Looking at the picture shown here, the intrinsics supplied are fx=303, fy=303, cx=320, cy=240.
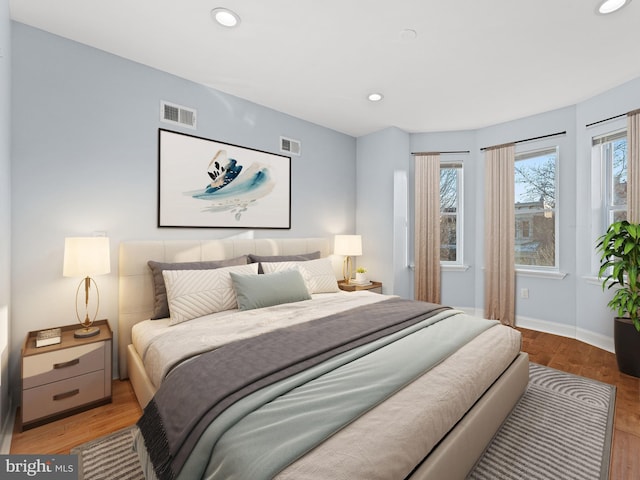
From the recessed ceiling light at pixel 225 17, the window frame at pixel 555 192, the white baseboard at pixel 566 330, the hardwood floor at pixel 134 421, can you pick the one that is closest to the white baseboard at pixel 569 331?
the white baseboard at pixel 566 330

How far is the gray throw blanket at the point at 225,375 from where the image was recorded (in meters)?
1.13

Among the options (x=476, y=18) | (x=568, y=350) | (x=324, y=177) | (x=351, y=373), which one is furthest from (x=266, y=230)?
(x=568, y=350)

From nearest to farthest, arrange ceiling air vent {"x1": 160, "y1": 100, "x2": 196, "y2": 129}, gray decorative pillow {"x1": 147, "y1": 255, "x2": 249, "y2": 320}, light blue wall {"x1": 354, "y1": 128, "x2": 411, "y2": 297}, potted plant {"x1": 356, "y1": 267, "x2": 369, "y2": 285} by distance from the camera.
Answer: gray decorative pillow {"x1": 147, "y1": 255, "x2": 249, "y2": 320}, ceiling air vent {"x1": 160, "y1": 100, "x2": 196, "y2": 129}, potted plant {"x1": 356, "y1": 267, "x2": 369, "y2": 285}, light blue wall {"x1": 354, "y1": 128, "x2": 411, "y2": 297}

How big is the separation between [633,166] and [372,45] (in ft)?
8.89

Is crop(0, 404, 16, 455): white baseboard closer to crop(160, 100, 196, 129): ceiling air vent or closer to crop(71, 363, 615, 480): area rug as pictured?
crop(71, 363, 615, 480): area rug

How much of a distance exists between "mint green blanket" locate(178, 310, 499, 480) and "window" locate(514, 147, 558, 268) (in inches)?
119

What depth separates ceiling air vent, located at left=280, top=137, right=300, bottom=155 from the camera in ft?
11.7

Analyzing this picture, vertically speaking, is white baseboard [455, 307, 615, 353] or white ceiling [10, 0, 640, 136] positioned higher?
white ceiling [10, 0, 640, 136]

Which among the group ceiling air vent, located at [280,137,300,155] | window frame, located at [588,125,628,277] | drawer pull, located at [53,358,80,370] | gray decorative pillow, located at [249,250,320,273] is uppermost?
ceiling air vent, located at [280,137,300,155]

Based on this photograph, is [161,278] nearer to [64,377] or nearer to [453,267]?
[64,377]

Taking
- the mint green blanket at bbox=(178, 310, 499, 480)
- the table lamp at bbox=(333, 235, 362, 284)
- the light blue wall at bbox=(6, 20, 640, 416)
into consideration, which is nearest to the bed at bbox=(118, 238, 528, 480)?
the mint green blanket at bbox=(178, 310, 499, 480)

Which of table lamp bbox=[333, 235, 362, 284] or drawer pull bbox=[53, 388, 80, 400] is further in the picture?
table lamp bbox=[333, 235, 362, 284]

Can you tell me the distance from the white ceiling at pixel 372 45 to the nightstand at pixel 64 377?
7.15ft

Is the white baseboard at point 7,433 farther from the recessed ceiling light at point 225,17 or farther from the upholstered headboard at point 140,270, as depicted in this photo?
the recessed ceiling light at point 225,17
